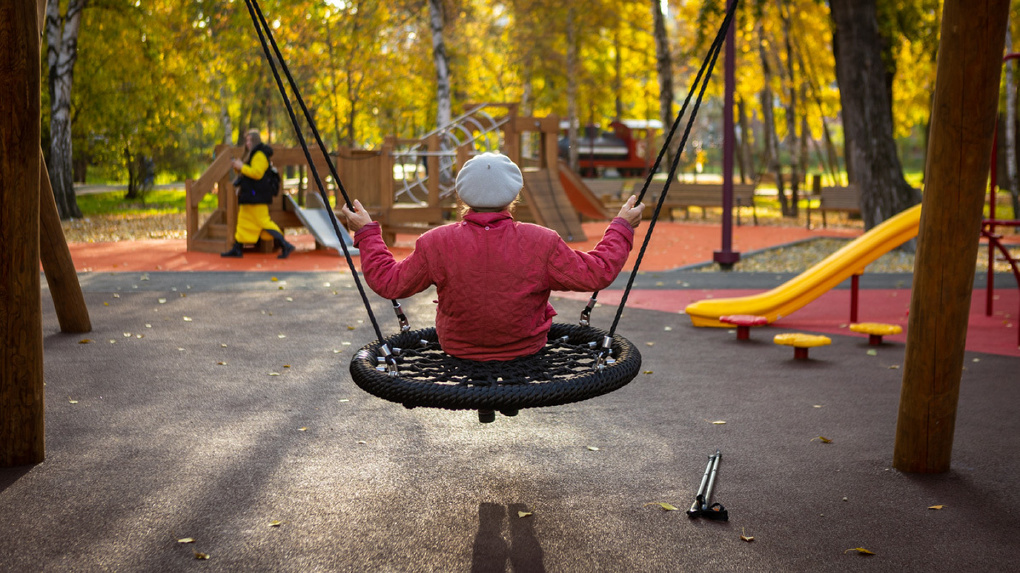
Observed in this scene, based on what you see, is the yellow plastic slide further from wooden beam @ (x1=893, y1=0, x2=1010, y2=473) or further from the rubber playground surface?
wooden beam @ (x1=893, y1=0, x2=1010, y2=473)

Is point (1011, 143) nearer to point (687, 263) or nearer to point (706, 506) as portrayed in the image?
point (687, 263)

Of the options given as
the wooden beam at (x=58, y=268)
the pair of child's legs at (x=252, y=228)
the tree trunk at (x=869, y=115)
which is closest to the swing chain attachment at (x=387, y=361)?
the wooden beam at (x=58, y=268)

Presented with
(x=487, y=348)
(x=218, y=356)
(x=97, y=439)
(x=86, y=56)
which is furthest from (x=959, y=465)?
(x=86, y=56)

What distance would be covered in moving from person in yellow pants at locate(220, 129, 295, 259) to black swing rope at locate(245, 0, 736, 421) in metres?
9.27

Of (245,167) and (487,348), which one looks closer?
(487,348)

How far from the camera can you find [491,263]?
3645mm

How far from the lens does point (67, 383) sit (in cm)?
588

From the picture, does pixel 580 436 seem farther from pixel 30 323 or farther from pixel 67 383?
pixel 67 383

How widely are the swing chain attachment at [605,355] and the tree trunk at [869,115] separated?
453 inches

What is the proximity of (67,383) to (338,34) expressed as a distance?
869 inches

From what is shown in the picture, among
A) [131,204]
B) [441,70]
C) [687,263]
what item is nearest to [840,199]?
[687,263]

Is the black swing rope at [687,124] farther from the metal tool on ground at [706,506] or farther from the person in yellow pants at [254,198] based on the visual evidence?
the person in yellow pants at [254,198]

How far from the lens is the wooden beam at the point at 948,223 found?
12.9 feet

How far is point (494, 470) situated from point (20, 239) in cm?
228
